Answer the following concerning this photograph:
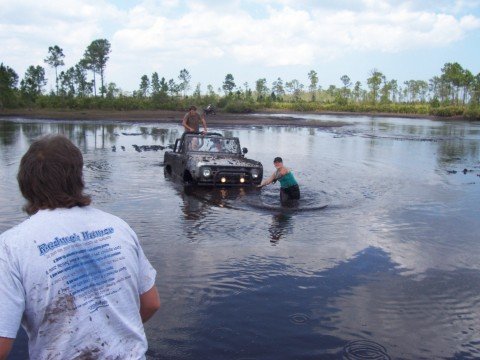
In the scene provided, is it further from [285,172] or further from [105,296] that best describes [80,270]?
[285,172]

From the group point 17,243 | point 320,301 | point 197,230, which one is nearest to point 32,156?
point 17,243

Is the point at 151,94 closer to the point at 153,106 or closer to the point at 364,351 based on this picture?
the point at 153,106

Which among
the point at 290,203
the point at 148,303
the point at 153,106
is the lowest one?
the point at 290,203

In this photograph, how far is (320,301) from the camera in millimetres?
5711

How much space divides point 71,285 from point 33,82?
74375 millimetres

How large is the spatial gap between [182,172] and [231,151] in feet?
4.87

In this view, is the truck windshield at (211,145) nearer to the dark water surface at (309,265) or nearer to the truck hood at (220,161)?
the truck hood at (220,161)

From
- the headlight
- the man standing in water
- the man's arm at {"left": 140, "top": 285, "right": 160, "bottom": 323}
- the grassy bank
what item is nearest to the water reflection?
the headlight

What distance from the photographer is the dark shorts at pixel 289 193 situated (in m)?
10.8

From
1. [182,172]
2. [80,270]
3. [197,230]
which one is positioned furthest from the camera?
[182,172]

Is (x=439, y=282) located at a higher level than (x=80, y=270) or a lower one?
lower

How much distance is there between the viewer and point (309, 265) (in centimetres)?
695

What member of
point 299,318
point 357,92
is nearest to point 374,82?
point 357,92

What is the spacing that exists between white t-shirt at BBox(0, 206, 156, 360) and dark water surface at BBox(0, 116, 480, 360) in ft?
8.11
